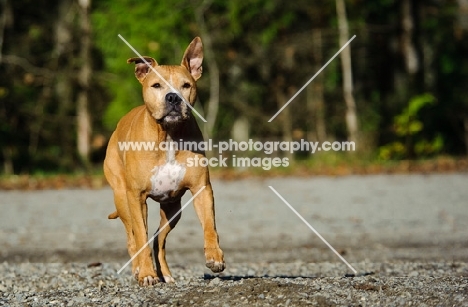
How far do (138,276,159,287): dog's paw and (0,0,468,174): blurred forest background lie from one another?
23.0m

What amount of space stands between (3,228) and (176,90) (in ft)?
32.9

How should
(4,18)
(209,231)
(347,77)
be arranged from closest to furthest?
(209,231)
(4,18)
(347,77)

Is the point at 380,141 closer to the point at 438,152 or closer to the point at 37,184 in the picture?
the point at 438,152

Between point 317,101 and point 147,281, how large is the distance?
1080 inches

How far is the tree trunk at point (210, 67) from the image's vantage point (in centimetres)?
3241

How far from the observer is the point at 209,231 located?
821 cm

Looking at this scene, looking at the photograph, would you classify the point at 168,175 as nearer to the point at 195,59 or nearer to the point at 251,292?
the point at 195,59

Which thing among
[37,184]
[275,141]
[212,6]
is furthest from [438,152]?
[37,184]

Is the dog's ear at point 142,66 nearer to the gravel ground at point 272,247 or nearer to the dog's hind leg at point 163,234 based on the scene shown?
the dog's hind leg at point 163,234

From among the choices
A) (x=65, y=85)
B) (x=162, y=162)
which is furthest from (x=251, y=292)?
(x=65, y=85)

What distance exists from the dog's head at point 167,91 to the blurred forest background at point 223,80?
889 inches

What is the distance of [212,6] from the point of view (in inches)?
1366

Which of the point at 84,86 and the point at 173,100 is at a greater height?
the point at 84,86

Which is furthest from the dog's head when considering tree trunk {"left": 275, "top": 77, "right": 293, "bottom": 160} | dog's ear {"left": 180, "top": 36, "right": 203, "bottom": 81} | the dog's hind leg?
tree trunk {"left": 275, "top": 77, "right": 293, "bottom": 160}
